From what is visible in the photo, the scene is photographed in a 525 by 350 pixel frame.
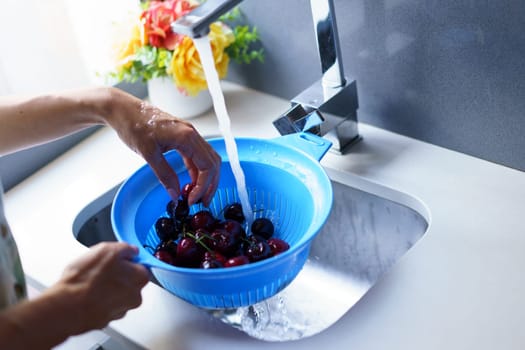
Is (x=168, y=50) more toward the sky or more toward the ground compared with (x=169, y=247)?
more toward the sky

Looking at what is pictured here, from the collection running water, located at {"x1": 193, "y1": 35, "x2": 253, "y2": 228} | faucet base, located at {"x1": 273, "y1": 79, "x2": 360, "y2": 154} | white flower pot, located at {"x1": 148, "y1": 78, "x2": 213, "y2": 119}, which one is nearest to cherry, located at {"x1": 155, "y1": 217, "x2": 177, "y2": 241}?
running water, located at {"x1": 193, "y1": 35, "x2": 253, "y2": 228}

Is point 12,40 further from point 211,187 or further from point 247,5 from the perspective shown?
point 211,187

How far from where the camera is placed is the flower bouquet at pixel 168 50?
3.83 ft

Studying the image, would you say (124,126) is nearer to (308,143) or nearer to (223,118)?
(223,118)

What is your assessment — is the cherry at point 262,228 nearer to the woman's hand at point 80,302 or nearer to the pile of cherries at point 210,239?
the pile of cherries at point 210,239

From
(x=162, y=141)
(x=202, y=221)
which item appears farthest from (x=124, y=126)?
(x=202, y=221)

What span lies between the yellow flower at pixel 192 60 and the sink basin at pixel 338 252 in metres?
0.22

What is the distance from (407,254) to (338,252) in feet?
0.81

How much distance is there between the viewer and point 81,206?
112 centimetres

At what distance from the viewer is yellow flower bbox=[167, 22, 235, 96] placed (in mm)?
1161

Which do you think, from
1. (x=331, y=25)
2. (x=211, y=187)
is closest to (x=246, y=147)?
(x=211, y=187)

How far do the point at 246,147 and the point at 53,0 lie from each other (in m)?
0.64

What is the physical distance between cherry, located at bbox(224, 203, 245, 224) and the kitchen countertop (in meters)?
0.15

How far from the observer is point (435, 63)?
1029 mm
